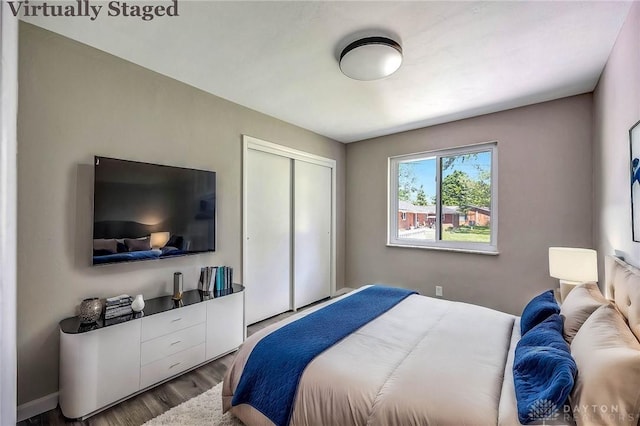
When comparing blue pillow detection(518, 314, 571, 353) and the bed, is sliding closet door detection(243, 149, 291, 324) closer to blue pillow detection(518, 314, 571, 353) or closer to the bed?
the bed

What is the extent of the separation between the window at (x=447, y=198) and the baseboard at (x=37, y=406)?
371 centimetres

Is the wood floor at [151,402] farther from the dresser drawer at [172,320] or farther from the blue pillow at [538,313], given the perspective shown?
the blue pillow at [538,313]

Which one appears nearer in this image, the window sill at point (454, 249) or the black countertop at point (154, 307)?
the black countertop at point (154, 307)

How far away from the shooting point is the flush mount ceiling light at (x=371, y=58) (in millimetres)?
1909

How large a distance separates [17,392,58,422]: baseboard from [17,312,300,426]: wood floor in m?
0.03

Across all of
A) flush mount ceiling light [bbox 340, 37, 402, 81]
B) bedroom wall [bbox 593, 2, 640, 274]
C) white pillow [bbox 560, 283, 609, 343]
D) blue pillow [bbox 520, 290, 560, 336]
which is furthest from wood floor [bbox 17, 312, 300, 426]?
bedroom wall [bbox 593, 2, 640, 274]

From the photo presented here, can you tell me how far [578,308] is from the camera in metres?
1.49

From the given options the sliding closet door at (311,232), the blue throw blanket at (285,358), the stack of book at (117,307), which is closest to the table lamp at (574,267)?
the blue throw blanket at (285,358)

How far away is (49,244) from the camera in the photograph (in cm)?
190

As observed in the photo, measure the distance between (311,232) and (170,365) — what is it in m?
2.33

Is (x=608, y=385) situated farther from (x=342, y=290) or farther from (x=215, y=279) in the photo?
(x=342, y=290)

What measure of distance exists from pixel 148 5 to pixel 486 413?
2.62 meters

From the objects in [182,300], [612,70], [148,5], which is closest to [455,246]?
[612,70]

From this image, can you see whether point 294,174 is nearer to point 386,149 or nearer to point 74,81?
point 386,149
